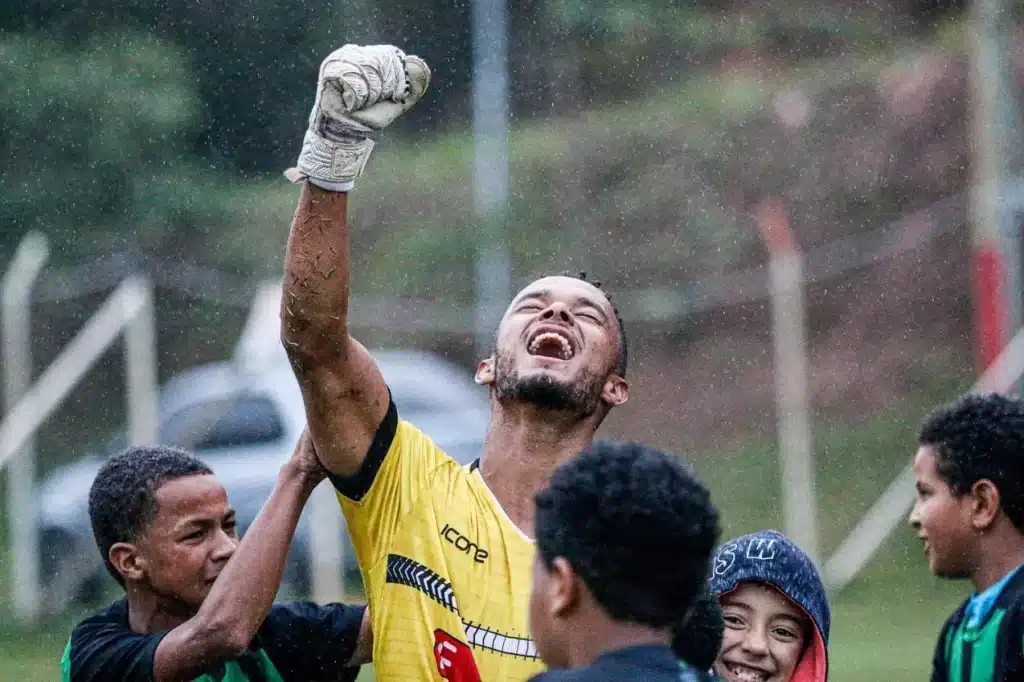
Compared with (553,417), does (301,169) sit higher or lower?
higher

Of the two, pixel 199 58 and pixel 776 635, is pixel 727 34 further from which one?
pixel 776 635

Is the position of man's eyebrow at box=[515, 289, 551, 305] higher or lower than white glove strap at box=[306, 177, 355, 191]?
lower

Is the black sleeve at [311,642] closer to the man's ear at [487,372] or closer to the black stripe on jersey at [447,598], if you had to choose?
the black stripe on jersey at [447,598]

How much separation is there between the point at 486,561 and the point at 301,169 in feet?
2.95

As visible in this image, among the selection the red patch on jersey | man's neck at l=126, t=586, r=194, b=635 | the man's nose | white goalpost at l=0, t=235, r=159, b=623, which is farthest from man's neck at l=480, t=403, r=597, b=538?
white goalpost at l=0, t=235, r=159, b=623

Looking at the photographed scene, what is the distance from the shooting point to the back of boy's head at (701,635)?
9.28ft

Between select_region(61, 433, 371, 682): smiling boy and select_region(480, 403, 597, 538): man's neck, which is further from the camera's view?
select_region(480, 403, 597, 538): man's neck

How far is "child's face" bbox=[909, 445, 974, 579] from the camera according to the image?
13.7ft

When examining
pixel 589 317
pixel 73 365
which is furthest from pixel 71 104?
pixel 589 317

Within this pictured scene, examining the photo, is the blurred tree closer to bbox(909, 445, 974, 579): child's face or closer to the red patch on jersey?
bbox(909, 445, 974, 579): child's face

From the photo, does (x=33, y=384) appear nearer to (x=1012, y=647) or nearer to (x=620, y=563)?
(x=1012, y=647)

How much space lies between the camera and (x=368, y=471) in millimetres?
3346

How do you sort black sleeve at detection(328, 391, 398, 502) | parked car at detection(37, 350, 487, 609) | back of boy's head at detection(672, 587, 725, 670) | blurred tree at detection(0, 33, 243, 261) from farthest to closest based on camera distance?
blurred tree at detection(0, 33, 243, 261) → parked car at detection(37, 350, 487, 609) → black sleeve at detection(328, 391, 398, 502) → back of boy's head at detection(672, 587, 725, 670)

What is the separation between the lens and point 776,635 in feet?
11.2
